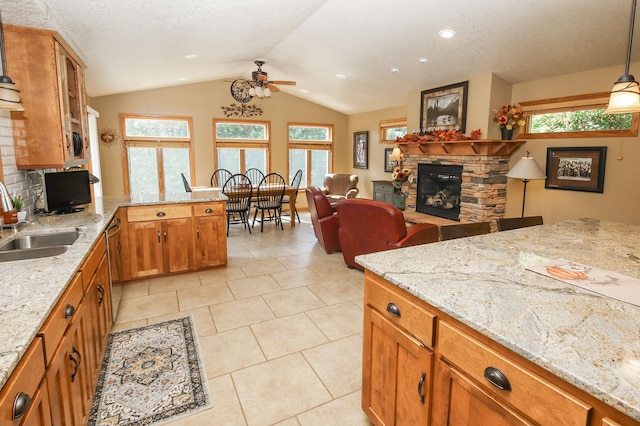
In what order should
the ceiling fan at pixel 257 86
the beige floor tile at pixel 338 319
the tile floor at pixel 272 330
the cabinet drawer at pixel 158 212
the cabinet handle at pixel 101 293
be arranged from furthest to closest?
the ceiling fan at pixel 257 86 → the cabinet drawer at pixel 158 212 → the beige floor tile at pixel 338 319 → the cabinet handle at pixel 101 293 → the tile floor at pixel 272 330

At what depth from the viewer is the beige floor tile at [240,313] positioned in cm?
297

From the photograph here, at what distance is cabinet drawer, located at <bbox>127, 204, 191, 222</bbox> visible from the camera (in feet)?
12.2

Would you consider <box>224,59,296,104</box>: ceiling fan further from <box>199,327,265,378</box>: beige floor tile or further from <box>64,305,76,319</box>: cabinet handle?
<box>64,305,76,319</box>: cabinet handle

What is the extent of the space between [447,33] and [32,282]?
14.2 ft

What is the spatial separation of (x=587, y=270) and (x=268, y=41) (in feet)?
16.0

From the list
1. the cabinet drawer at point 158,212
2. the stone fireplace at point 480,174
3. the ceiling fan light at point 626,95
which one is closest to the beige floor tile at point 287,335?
the cabinet drawer at point 158,212

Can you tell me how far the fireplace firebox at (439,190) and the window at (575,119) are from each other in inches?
44.6

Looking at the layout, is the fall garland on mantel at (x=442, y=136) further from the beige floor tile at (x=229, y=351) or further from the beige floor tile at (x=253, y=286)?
the beige floor tile at (x=229, y=351)

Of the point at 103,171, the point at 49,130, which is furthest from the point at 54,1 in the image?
the point at 103,171

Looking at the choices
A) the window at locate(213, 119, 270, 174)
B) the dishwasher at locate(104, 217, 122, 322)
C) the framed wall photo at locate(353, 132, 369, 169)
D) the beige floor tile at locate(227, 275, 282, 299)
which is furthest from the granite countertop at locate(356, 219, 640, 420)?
the window at locate(213, 119, 270, 174)

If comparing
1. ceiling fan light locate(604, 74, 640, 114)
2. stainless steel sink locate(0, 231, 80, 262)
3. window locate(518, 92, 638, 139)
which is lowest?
stainless steel sink locate(0, 231, 80, 262)

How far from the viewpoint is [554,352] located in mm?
937

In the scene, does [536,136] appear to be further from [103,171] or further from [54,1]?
[103,171]

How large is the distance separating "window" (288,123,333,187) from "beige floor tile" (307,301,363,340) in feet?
18.8
